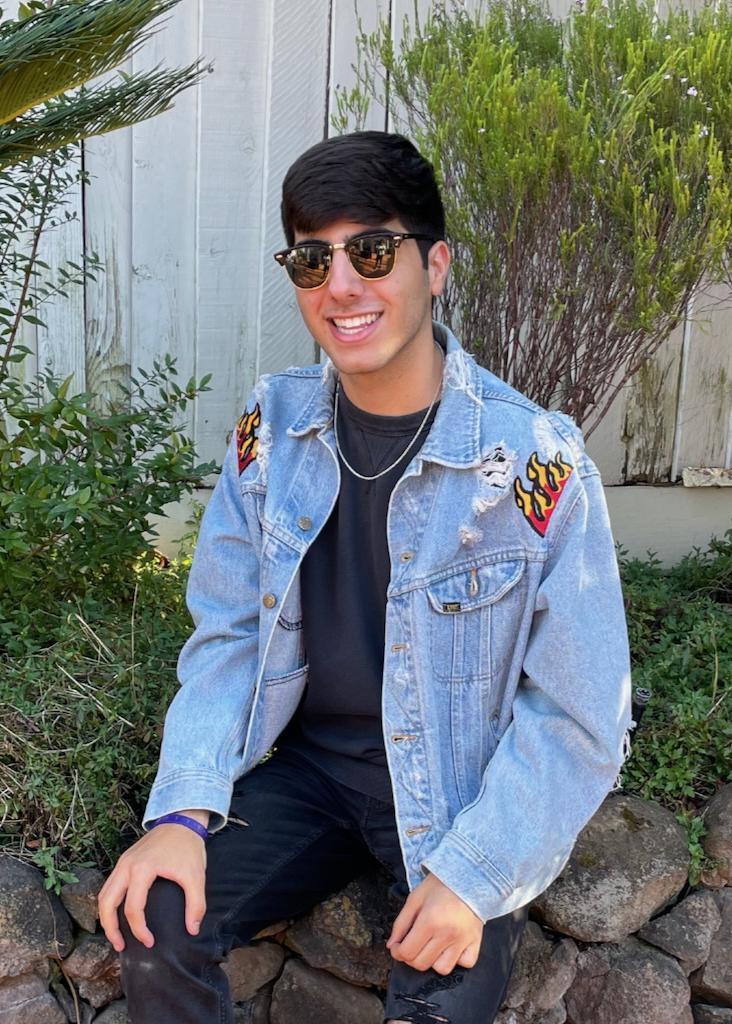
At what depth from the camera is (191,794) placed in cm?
209

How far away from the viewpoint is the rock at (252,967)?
246cm

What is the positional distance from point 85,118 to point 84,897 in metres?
1.89

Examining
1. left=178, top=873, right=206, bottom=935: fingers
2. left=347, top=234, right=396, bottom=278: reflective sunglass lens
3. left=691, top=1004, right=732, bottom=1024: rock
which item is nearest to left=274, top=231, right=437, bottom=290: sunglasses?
left=347, top=234, right=396, bottom=278: reflective sunglass lens

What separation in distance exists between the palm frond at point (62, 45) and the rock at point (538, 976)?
7.19 ft

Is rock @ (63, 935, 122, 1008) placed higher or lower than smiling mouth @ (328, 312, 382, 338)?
lower

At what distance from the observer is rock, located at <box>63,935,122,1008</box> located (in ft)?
7.83

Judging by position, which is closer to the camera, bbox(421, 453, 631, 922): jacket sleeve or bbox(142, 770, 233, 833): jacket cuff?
bbox(421, 453, 631, 922): jacket sleeve

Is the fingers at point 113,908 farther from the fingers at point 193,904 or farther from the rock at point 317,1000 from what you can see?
the rock at point 317,1000

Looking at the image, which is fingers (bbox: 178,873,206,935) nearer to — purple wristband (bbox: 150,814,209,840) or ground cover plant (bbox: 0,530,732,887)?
purple wristband (bbox: 150,814,209,840)

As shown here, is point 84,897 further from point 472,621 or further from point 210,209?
point 210,209

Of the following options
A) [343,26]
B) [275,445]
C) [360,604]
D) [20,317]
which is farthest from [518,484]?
[343,26]

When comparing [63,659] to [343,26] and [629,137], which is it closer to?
[629,137]

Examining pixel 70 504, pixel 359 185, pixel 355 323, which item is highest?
pixel 359 185

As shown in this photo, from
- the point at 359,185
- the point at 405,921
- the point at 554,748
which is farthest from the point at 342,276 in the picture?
the point at 405,921
